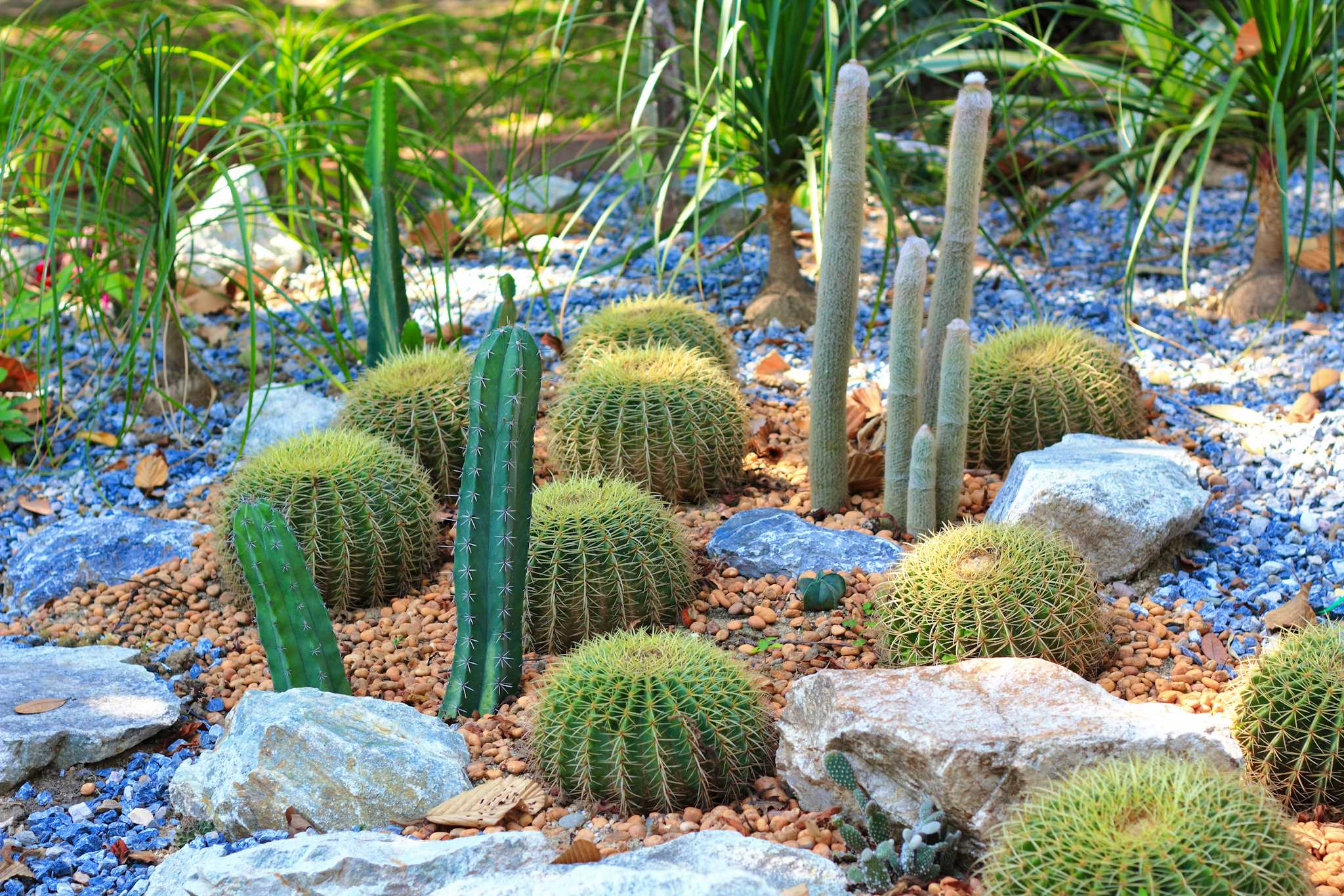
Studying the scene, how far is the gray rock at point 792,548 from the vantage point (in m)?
3.15

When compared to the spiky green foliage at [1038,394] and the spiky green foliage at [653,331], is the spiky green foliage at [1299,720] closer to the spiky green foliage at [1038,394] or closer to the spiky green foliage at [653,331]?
the spiky green foliage at [1038,394]

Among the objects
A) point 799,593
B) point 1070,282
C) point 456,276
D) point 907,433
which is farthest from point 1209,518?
point 456,276

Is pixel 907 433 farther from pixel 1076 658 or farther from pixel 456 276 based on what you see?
pixel 456 276

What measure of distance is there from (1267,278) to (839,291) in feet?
7.52

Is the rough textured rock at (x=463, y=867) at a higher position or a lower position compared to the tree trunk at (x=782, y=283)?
lower

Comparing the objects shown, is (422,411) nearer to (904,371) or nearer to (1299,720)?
(904,371)

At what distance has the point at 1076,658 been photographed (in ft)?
8.72

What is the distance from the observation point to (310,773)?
2.44m

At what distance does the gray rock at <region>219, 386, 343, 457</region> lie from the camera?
4266 millimetres

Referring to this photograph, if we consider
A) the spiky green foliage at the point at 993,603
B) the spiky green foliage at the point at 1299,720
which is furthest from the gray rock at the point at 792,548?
the spiky green foliage at the point at 1299,720

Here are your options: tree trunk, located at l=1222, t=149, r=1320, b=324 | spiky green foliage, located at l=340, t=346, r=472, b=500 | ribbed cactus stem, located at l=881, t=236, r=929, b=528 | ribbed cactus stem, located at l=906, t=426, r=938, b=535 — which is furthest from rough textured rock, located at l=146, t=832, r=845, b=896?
tree trunk, located at l=1222, t=149, r=1320, b=324

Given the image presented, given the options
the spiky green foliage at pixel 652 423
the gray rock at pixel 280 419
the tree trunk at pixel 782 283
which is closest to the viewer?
the spiky green foliage at pixel 652 423

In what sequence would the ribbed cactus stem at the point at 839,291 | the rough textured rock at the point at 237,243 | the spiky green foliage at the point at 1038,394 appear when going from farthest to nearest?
1. the rough textured rock at the point at 237,243
2. the spiky green foliage at the point at 1038,394
3. the ribbed cactus stem at the point at 839,291

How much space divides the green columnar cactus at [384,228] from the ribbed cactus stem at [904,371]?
5.66 ft
